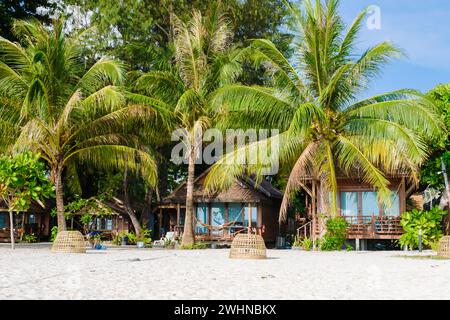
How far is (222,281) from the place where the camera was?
991 cm

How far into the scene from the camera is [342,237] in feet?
70.5

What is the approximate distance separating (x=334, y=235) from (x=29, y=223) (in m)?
17.6

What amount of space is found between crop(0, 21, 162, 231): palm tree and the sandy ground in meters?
7.72

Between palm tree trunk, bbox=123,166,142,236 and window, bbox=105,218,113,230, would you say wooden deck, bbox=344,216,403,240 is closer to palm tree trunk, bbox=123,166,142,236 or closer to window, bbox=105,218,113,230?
palm tree trunk, bbox=123,166,142,236

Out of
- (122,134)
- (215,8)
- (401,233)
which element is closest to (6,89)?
(122,134)

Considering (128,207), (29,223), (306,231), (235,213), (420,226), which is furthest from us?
(29,223)

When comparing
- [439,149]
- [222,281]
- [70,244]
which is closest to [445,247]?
[439,149]

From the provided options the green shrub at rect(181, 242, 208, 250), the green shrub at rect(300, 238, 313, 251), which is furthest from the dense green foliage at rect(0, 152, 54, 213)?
the green shrub at rect(300, 238, 313, 251)

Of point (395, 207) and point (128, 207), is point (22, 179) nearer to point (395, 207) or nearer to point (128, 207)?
point (128, 207)

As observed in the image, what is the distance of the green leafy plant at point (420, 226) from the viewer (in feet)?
68.8

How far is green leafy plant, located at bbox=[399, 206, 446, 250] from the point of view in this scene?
826 inches

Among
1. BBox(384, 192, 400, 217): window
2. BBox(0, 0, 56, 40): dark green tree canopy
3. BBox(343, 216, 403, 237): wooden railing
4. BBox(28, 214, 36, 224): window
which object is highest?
BBox(0, 0, 56, 40): dark green tree canopy
